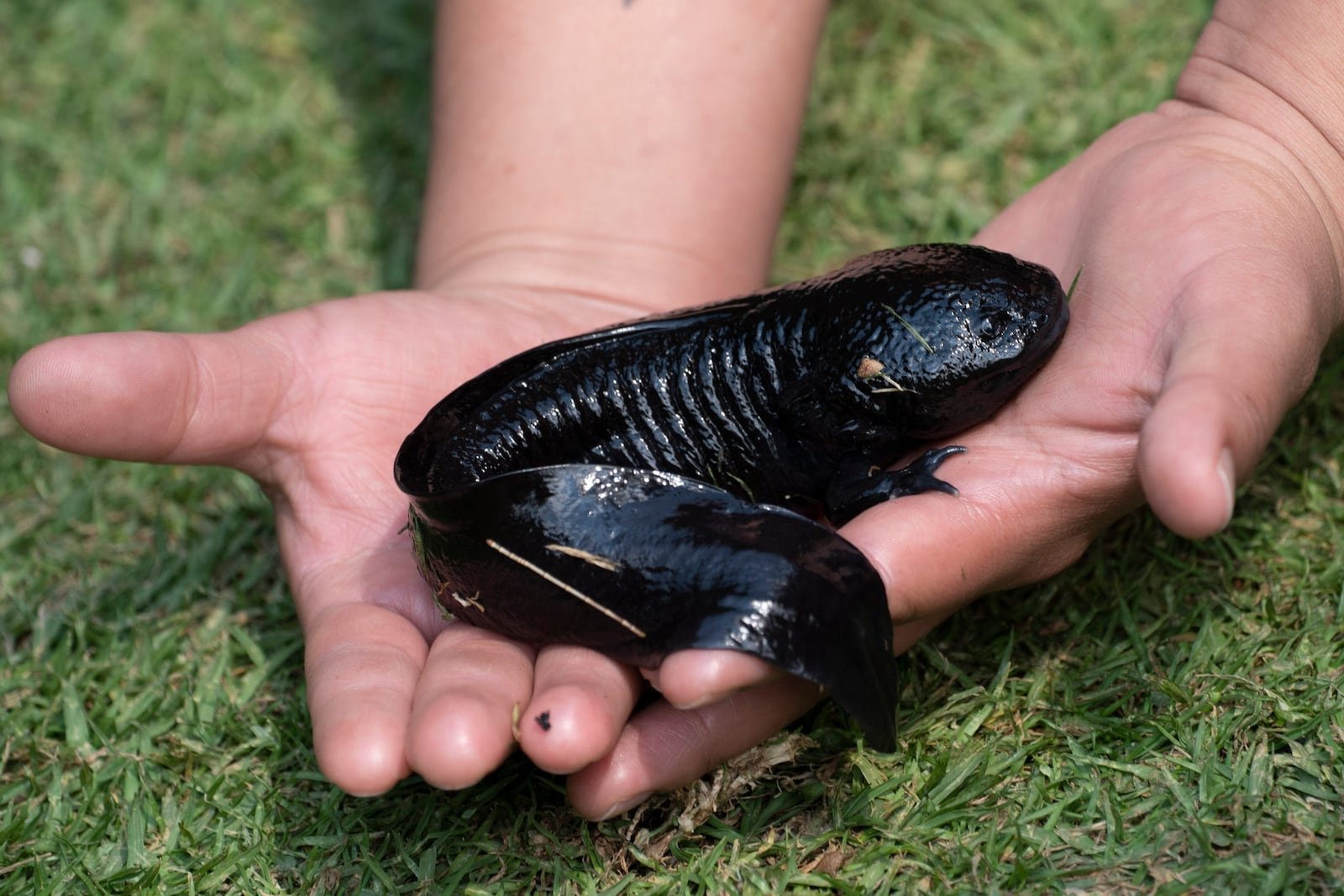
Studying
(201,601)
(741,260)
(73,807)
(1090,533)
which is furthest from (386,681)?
(741,260)

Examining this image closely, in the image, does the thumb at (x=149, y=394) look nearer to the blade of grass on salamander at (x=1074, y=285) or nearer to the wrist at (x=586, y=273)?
the wrist at (x=586, y=273)

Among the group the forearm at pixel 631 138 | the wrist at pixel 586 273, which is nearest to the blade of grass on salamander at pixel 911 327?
the wrist at pixel 586 273

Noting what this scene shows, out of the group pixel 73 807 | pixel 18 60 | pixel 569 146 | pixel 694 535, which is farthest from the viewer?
pixel 18 60

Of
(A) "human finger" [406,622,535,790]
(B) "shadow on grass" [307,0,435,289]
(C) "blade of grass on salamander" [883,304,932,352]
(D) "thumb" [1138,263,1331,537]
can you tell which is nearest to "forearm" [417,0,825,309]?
(B) "shadow on grass" [307,0,435,289]

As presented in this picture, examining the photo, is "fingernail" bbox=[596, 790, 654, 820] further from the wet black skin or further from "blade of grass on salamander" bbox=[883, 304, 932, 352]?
"blade of grass on salamander" bbox=[883, 304, 932, 352]

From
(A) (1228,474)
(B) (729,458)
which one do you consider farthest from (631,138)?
(A) (1228,474)

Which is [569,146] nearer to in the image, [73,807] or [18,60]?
[73,807]

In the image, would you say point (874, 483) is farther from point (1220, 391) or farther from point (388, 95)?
point (388, 95)
